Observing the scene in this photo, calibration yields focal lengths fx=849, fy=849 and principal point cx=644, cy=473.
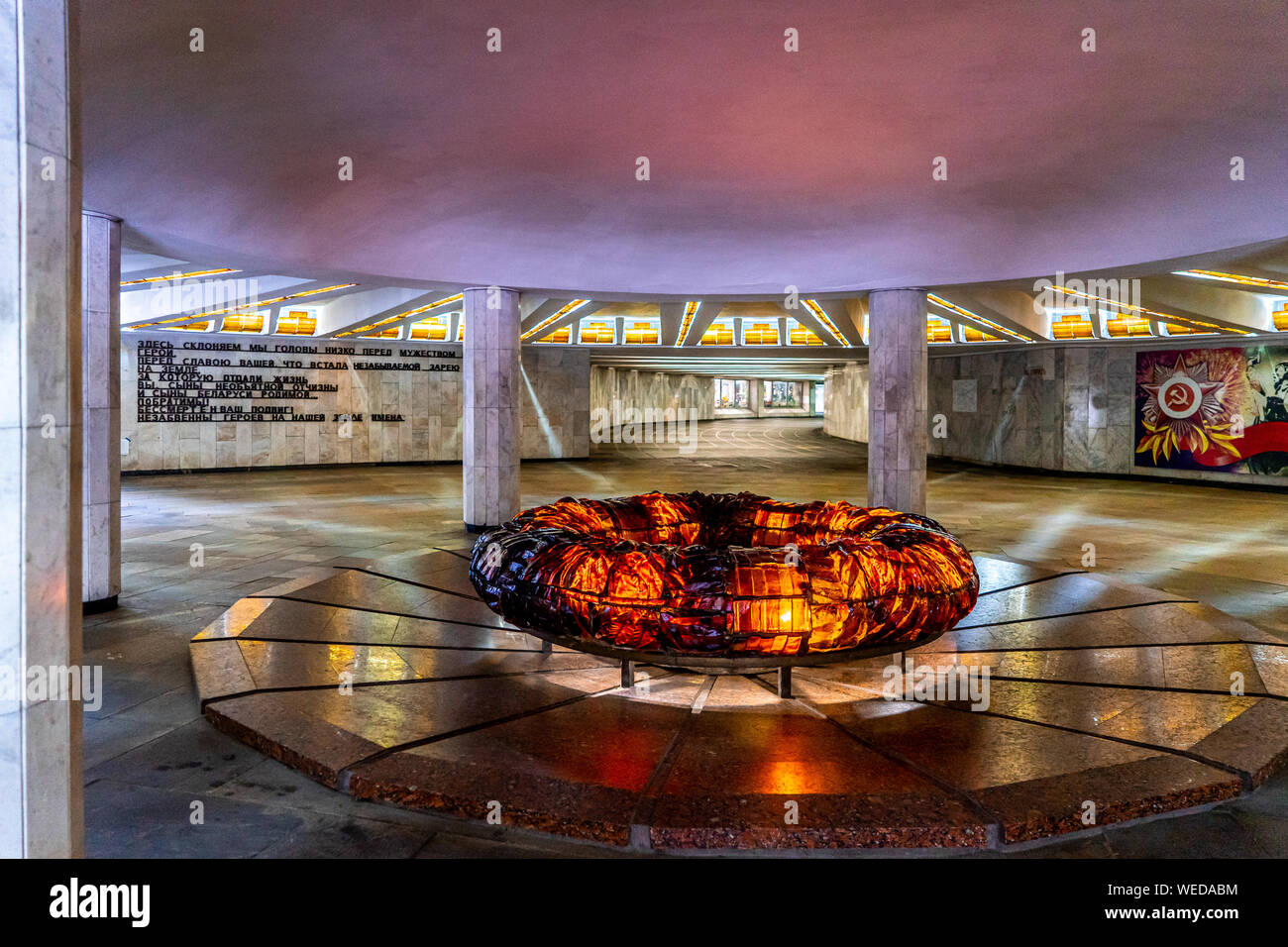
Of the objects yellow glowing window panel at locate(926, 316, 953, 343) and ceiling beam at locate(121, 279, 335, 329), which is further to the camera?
yellow glowing window panel at locate(926, 316, 953, 343)

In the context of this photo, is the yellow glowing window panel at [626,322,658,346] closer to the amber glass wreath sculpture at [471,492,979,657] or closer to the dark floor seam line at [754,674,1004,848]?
the amber glass wreath sculpture at [471,492,979,657]

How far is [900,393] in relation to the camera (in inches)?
491

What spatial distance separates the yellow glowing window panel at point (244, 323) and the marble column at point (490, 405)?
12.8m

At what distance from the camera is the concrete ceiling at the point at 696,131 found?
17.9ft

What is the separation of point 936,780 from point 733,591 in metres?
1.57

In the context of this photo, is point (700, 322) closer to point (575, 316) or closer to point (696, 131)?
point (575, 316)

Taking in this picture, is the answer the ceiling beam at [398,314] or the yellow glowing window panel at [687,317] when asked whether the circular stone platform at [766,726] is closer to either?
the ceiling beam at [398,314]

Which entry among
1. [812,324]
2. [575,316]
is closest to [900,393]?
[812,324]

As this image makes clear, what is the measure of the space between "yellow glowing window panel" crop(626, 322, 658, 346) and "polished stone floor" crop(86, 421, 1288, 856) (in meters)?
3.80

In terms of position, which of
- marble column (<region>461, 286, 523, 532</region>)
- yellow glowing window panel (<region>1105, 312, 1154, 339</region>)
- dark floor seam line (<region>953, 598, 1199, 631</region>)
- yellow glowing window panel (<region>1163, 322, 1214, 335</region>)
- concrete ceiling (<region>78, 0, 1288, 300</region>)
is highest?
yellow glowing window panel (<region>1105, 312, 1154, 339</region>)

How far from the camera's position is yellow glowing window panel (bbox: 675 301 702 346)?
21.6m
